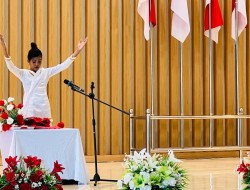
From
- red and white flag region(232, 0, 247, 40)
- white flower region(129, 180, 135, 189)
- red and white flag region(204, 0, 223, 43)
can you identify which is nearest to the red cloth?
red and white flag region(204, 0, 223, 43)

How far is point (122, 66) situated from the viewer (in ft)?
29.5

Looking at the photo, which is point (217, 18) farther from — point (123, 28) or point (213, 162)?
point (213, 162)

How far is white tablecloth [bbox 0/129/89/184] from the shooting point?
5426 millimetres

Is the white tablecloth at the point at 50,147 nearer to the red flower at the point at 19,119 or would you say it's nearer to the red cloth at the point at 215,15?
the red flower at the point at 19,119

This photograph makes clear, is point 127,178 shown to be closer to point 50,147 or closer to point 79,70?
point 50,147

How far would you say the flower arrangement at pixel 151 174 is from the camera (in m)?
2.58

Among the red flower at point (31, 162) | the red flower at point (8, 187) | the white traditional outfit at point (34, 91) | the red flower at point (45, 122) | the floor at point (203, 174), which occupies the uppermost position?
the white traditional outfit at point (34, 91)

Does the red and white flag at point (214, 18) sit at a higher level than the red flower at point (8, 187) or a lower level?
higher

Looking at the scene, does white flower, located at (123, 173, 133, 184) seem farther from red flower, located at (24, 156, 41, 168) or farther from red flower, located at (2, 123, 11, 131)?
red flower, located at (2, 123, 11, 131)

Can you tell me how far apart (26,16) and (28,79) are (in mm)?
2594

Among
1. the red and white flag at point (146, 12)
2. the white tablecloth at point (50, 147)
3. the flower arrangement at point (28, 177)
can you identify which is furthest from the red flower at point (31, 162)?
the red and white flag at point (146, 12)

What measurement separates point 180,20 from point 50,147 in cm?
420

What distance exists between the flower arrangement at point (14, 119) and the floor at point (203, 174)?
71 centimetres

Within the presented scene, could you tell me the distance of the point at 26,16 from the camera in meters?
8.46
